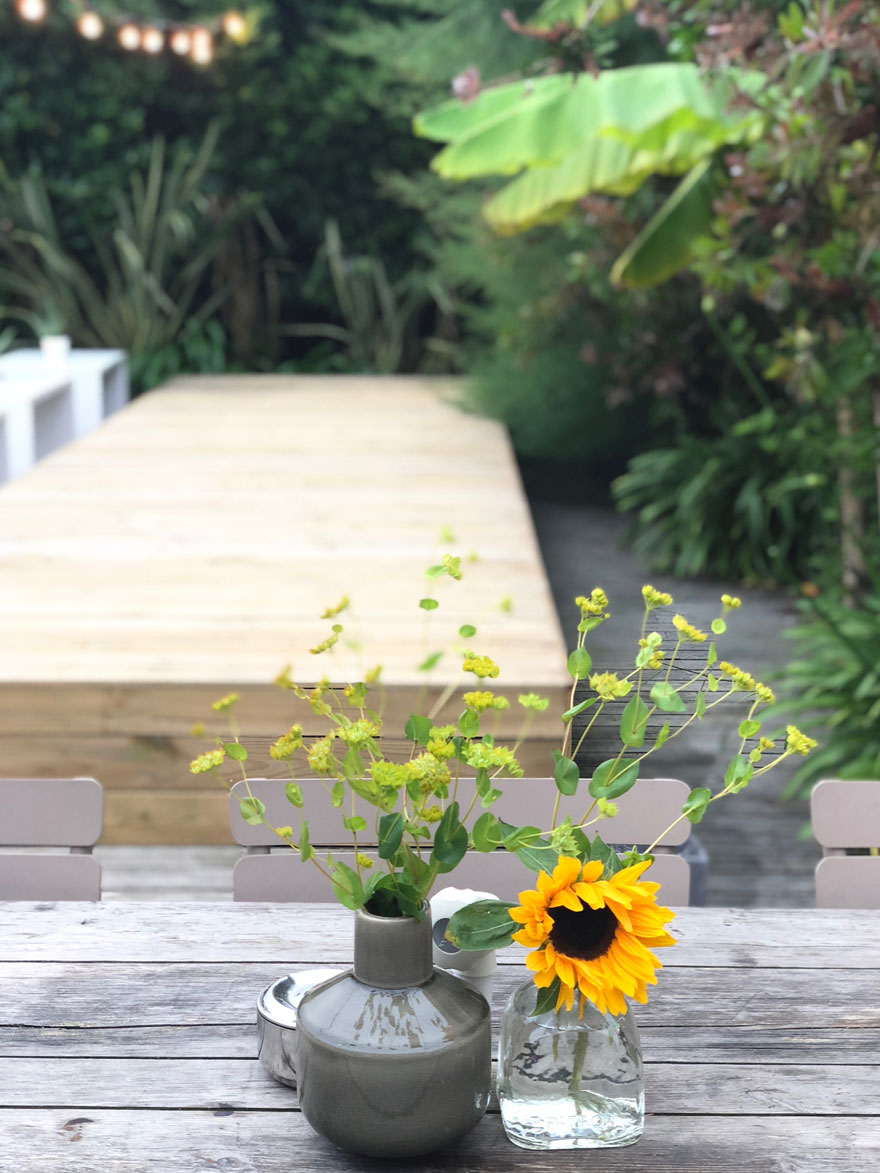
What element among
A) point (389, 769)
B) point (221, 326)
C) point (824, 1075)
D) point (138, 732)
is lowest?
point (221, 326)

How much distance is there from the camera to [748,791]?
3375 mm

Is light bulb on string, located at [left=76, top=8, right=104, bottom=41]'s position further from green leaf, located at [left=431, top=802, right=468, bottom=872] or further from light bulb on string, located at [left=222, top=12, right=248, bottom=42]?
green leaf, located at [left=431, top=802, right=468, bottom=872]

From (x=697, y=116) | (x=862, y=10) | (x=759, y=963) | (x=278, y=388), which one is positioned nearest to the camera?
(x=759, y=963)

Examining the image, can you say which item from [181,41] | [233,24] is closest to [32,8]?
[181,41]

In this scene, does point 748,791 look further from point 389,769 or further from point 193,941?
point 389,769

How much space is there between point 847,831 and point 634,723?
61 cm

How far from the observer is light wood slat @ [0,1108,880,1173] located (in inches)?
35.7

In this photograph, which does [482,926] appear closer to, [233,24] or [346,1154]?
[346,1154]

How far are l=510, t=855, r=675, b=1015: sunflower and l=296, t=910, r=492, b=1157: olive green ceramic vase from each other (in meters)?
0.07

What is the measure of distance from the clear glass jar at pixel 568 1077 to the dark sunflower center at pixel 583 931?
0.05m

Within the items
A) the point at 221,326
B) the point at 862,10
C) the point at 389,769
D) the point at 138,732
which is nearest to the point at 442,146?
the point at 221,326

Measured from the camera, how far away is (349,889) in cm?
91

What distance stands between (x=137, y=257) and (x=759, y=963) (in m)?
7.10

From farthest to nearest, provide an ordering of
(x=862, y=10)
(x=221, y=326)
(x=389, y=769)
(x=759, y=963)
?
(x=221, y=326)
(x=862, y=10)
(x=759, y=963)
(x=389, y=769)
